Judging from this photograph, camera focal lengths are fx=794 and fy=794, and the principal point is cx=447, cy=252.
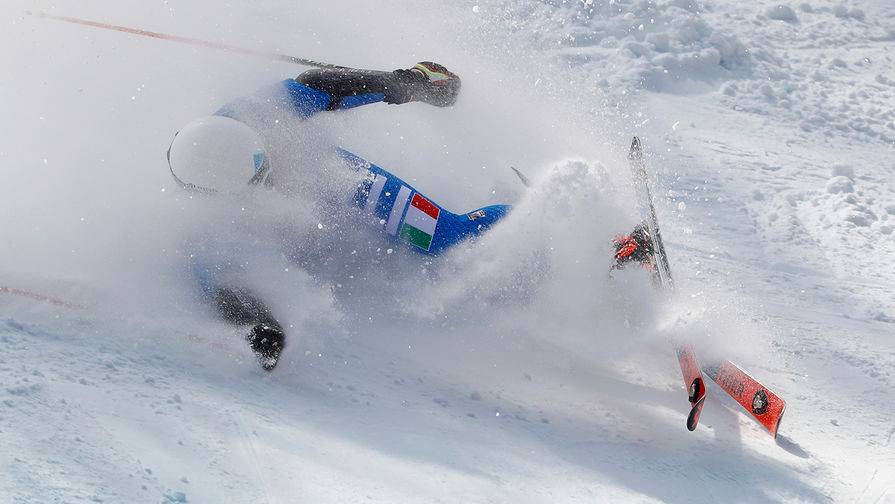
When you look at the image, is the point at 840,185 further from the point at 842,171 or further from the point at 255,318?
the point at 255,318

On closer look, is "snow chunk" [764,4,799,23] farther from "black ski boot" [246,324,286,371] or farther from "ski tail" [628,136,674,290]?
"black ski boot" [246,324,286,371]

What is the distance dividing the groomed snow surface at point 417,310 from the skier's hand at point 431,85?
66 cm

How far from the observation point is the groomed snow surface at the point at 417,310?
300cm

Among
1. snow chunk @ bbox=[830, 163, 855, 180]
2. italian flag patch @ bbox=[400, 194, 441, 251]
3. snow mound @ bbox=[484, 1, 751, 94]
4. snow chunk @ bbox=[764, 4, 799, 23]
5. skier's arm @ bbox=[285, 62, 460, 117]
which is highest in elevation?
snow chunk @ bbox=[764, 4, 799, 23]

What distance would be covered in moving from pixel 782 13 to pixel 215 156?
952cm

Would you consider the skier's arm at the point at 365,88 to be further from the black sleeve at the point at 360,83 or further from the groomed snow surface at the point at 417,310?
the groomed snow surface at the point at 417,310

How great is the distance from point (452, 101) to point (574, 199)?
159 cm

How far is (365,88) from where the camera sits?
521cm

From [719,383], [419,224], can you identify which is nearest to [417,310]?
[419,224]

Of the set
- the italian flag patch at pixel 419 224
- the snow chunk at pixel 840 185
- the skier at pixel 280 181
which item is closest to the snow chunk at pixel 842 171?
the snow chunk at pixel 840 185

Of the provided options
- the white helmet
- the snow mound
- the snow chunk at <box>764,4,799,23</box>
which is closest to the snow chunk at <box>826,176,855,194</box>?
the snow mound

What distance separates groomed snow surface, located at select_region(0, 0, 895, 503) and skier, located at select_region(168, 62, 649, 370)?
0.40 feet

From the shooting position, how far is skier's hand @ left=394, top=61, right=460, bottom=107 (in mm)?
5699

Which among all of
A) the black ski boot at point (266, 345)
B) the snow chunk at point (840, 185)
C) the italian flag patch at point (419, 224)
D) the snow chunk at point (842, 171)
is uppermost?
the snow chunk at point (842, 171)
